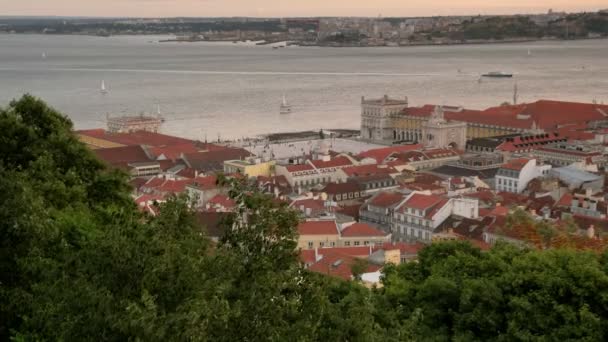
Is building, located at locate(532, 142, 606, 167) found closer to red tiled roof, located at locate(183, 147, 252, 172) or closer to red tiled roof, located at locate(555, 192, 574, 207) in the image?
red tiled roof, located at locate(555, 192, 574, 207)

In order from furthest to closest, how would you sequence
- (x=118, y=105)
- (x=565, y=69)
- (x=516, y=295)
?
(x=565, y=69) < (x=118, y=105) < (x=516, y=295)

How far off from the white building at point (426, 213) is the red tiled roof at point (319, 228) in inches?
84.3

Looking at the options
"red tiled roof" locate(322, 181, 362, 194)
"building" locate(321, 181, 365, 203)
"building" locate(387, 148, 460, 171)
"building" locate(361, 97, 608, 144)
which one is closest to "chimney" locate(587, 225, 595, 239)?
"building" locate(321, 181, 365, 203)

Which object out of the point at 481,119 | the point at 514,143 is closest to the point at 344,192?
the point at 514,143

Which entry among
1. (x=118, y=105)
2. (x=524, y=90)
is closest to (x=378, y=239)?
(x=118, y=105)

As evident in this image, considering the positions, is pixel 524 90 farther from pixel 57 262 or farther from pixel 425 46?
pixel 425 46

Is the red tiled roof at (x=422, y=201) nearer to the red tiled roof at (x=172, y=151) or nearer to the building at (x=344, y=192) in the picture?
the building at (x=344, y=192)

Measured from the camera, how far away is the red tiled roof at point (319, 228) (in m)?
15.4

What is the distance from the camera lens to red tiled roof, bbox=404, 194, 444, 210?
17.2m

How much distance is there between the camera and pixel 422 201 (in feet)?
57.0

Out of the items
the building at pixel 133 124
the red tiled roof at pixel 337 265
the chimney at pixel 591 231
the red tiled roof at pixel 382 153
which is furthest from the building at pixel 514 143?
the red tiled roof at pixel 337 265

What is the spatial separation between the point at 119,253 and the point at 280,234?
84cm

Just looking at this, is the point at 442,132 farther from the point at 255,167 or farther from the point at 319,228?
the point at 319,228

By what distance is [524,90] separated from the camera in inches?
2190
